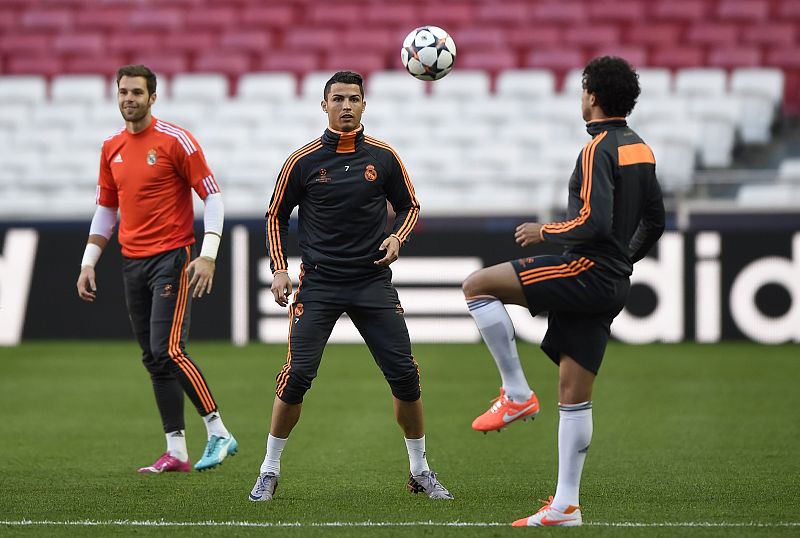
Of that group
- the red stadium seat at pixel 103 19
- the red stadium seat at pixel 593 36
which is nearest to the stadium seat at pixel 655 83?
the red stadium seat at pixel 593 36

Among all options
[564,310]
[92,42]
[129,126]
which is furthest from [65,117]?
[564,310]

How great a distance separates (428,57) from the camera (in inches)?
264

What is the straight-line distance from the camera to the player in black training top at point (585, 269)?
17.3 ft

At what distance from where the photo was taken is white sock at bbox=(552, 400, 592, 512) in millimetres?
5354

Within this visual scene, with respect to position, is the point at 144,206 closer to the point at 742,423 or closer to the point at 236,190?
the point at 742,423

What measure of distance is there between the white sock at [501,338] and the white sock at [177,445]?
2.21 metres

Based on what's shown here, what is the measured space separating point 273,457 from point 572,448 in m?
1.54

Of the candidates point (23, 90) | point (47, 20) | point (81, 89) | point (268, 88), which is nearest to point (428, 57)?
point (268, 88)

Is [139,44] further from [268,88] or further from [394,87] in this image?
[394,87]

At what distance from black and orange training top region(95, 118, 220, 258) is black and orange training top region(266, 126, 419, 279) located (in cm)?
98

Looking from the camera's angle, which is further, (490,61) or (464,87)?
(490,61)

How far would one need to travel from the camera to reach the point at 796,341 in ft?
42.5

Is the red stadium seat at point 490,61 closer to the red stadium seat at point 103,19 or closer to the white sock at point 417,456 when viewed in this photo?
the red stadium seat at point 103,19

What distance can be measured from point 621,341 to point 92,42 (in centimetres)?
1073
